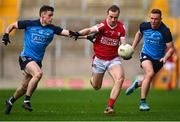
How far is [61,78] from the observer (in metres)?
35.4

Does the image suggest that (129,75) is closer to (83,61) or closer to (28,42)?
(83,61)

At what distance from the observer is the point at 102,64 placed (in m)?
18.6

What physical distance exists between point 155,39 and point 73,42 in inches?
696

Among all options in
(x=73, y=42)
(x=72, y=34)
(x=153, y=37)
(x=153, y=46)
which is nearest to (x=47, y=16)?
(x=72, y=34)

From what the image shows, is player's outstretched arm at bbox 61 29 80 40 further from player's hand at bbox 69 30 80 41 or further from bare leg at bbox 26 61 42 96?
bare leg at bbox 26 61 42 96

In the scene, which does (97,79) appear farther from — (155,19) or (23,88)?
(23,88)

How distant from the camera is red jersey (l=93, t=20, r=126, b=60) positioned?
59.2ft

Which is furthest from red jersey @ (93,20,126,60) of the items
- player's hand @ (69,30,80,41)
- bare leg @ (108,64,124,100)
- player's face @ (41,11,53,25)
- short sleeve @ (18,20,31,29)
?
short sleeve @ (18,20,31,29)

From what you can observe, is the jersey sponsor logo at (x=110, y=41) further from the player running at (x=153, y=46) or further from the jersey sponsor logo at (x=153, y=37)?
the jersey sponsor logo at (x=153, y=37)

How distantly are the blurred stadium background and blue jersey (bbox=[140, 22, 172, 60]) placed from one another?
13.9m

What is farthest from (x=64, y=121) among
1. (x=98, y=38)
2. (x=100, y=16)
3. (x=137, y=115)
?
(x=100, y=16)

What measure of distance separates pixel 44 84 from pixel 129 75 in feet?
12.7

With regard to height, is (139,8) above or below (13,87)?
above

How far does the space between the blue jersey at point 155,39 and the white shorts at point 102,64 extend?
1032mm
